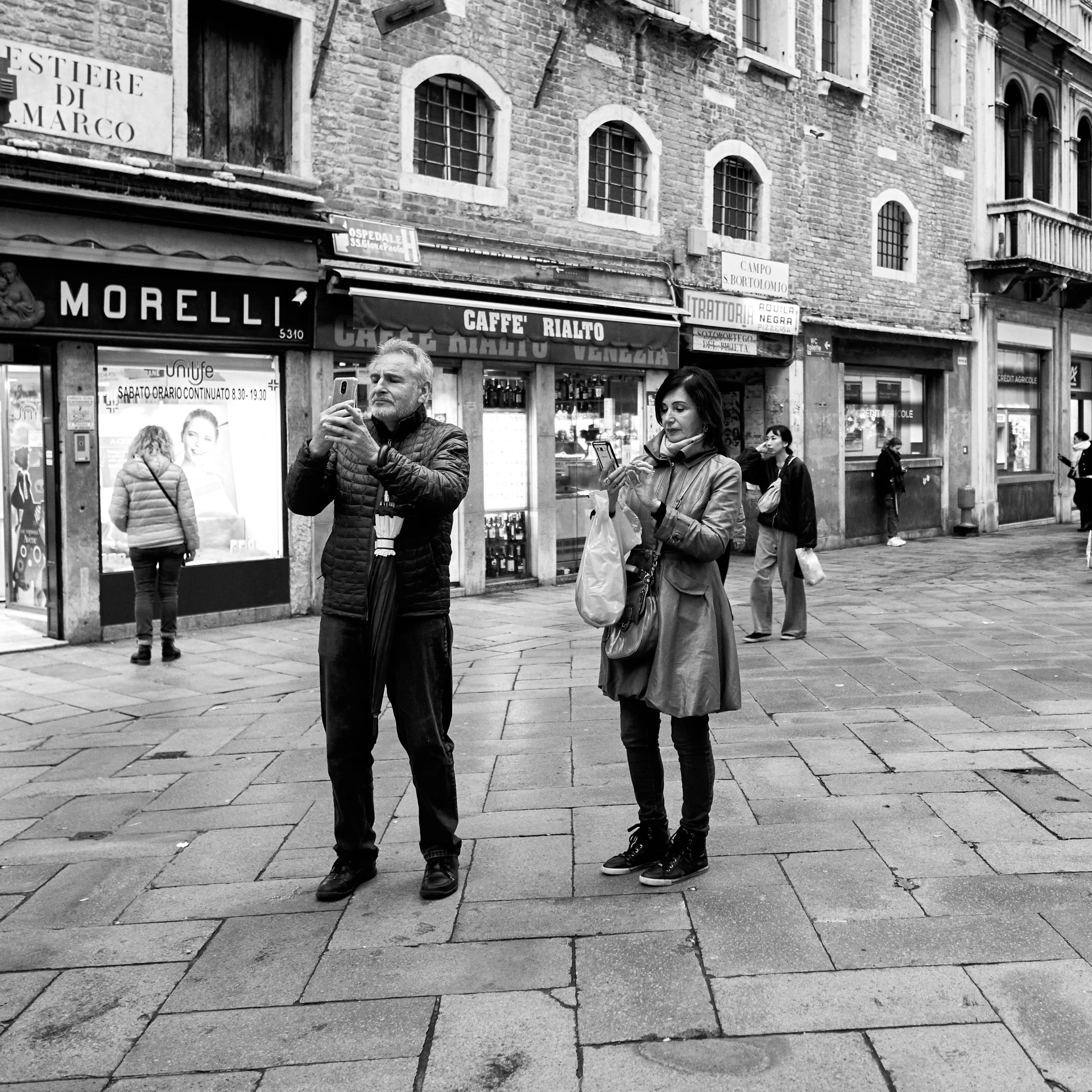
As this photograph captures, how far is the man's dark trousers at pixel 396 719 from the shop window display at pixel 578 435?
33.8 ft

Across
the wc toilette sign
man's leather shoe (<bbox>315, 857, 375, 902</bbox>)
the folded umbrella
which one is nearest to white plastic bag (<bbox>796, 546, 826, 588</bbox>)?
man's leather shoe (<bbox>315, 857, 375, 902</bbox>)

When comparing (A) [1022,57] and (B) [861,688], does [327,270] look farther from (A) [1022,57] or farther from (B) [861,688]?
(A) [1022,57]

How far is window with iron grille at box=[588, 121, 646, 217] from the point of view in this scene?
14.9 metres

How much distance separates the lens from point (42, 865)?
16.0 feet

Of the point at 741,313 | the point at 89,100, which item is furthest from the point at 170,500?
the point at 741,313

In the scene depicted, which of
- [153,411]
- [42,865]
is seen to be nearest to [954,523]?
[153,411]

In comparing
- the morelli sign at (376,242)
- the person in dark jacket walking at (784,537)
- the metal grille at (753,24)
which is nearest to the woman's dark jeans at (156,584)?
the morelli sign at (376,242)

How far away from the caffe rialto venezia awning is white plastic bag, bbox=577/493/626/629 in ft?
26.6

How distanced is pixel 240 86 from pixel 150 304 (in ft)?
7.50

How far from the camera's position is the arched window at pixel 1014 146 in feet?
75.9

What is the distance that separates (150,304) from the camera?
10.7 meters

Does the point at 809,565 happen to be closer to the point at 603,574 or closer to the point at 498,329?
the point at 498,329

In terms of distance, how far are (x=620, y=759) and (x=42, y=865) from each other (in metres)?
2.69

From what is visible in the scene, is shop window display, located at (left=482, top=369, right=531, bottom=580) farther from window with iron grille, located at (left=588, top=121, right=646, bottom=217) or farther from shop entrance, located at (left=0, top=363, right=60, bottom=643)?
shop entrance, located at (left=0, top=363, right=60, bottom=643)
